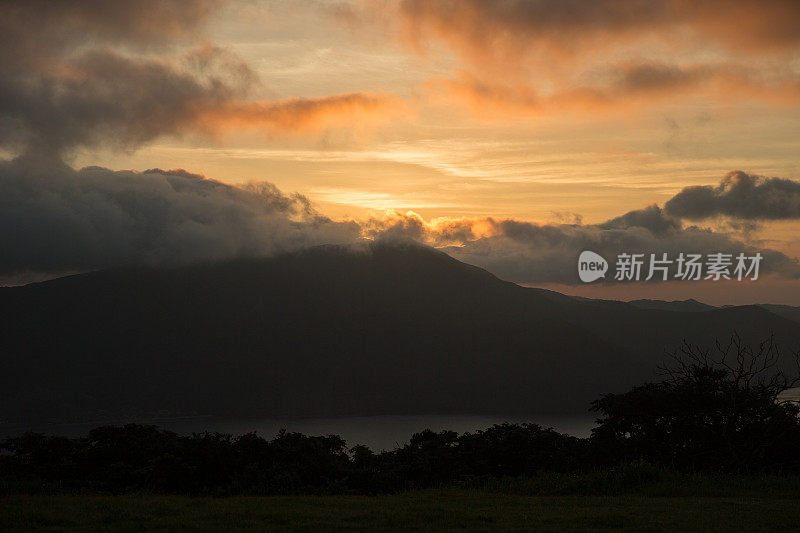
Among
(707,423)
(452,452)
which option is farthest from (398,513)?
(707,423)

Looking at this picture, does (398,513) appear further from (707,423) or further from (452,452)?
(707,423)

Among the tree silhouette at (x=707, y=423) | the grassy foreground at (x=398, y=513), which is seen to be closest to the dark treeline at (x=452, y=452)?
the tree silhouette at (x=707, y=423)

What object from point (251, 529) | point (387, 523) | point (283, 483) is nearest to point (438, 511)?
point (387, 523)

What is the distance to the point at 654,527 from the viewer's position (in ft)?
42.2

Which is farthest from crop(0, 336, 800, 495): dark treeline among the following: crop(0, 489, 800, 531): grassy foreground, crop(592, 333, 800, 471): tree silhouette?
crop(0, 489, 800, 531): grassy foreground

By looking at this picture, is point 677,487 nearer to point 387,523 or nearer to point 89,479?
point 387,523

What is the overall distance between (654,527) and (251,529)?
7367mm

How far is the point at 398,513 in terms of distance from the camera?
1440 cm

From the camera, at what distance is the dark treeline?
20312mm

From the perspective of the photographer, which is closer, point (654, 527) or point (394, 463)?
point (654, 527)

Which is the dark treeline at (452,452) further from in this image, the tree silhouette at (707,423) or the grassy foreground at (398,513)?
the grassy foreground at (398,513)

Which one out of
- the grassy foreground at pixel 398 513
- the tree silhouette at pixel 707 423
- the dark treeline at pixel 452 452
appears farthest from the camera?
the tree silhouette at pixel 707 423

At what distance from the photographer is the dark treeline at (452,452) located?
2031cm

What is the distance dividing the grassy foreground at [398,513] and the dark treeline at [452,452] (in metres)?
3.17
